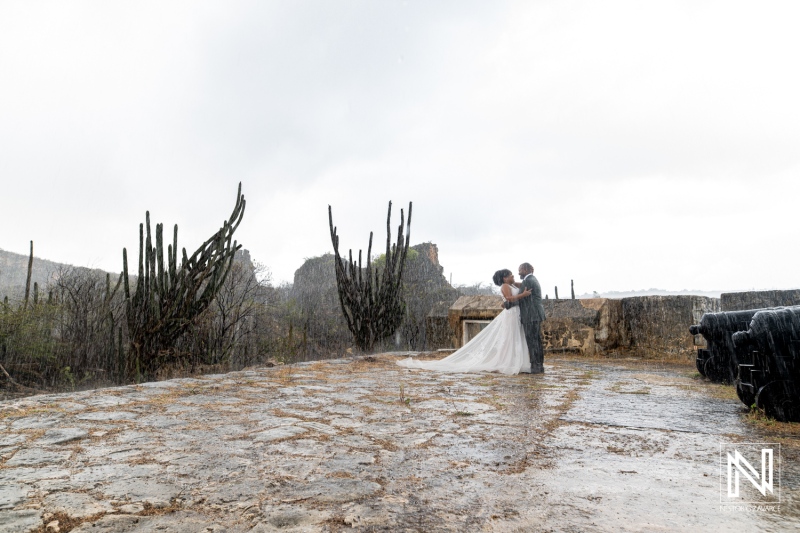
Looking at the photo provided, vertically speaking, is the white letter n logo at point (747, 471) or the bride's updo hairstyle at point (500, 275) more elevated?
the bride's updo hairstyle at point (500, 275)

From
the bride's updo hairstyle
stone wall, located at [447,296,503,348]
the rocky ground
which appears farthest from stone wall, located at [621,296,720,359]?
the rocky ground

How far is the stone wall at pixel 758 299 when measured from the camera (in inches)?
238

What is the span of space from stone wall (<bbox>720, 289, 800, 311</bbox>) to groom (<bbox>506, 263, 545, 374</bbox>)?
2707mm

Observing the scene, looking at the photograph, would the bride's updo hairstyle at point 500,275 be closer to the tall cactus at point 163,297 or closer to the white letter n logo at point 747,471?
the tall cactus at point 163,297

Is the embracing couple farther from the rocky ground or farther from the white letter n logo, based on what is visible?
the white letter n logo

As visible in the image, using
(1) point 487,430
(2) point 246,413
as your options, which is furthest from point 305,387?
(1) point 487,430

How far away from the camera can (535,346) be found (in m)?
5.85

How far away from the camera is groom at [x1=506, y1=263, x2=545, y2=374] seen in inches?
229

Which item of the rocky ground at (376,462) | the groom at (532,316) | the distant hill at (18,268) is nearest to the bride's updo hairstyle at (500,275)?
the groom at (532,316)

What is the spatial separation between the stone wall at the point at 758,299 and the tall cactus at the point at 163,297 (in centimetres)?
697

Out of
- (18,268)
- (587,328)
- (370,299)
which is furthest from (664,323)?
(18,268)

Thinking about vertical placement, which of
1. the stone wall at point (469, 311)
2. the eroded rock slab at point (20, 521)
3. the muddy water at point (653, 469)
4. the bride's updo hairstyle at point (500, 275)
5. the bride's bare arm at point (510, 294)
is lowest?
the muddy water at point (653, 469)

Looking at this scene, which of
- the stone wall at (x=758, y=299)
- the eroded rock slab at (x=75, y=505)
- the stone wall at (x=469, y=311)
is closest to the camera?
the eroded rock slab at (x=75, y=505)

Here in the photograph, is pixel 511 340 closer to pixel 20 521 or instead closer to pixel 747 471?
pixel 747 471
